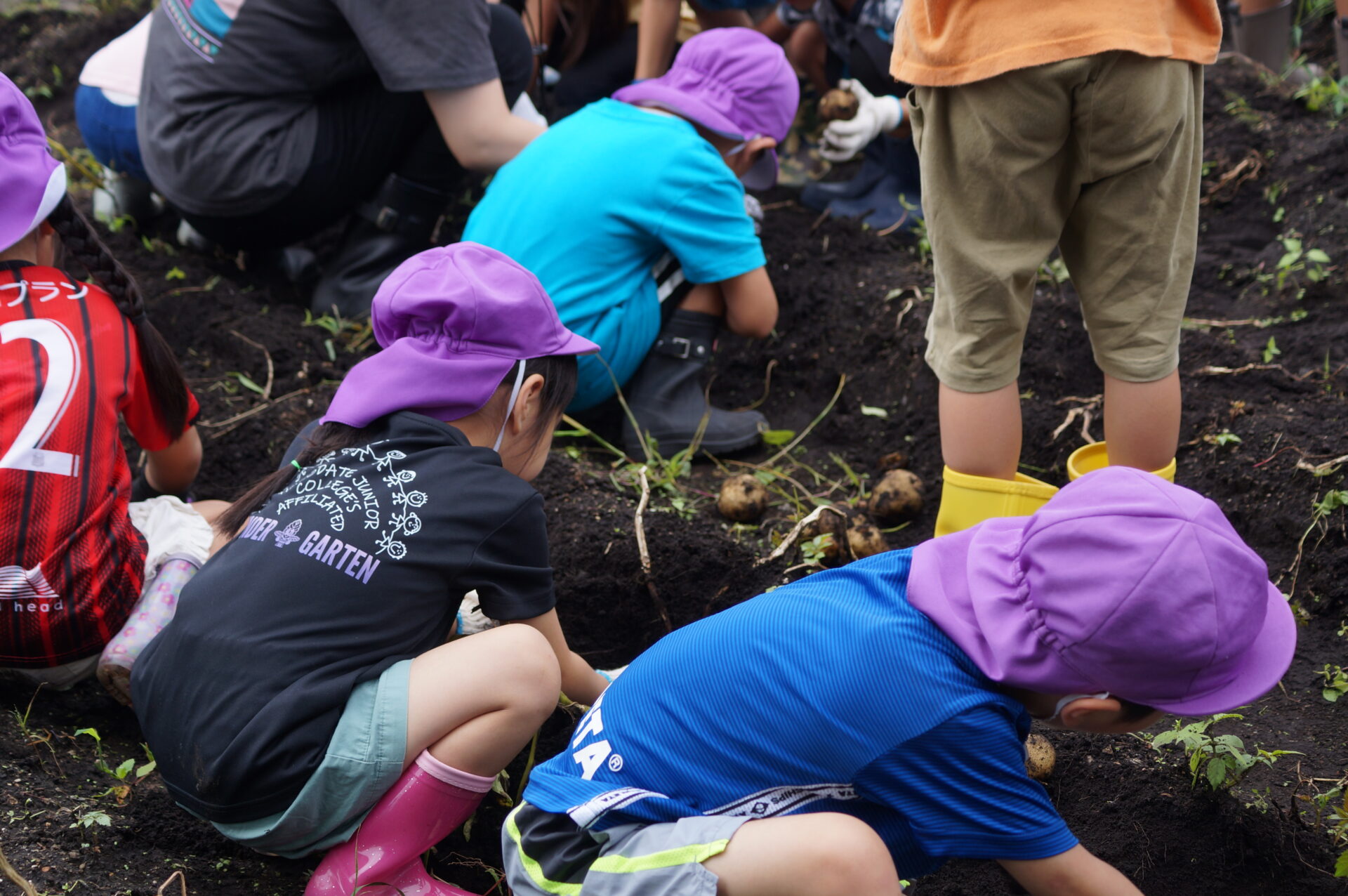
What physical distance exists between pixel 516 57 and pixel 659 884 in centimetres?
271

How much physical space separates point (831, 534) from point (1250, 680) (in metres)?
1.15

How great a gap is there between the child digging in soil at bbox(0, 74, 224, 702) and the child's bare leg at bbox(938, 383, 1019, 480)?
4.69 ft

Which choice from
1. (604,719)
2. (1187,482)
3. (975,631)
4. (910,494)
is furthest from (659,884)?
(1187,482)

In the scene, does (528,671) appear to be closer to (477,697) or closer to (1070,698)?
(477,697)

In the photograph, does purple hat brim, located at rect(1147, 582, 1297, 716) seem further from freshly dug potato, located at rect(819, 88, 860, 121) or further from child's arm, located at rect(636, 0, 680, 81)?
child's arm, located at rect(636, 0, 680, 81)

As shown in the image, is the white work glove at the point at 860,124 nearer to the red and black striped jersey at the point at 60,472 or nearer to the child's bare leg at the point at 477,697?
the red and black striped jersey at the point at 60,472

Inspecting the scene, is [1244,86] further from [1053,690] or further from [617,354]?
[1053,690]

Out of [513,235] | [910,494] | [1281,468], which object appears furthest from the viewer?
[513,235]

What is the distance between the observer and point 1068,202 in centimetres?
196

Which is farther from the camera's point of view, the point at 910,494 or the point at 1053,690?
the point at 910,494

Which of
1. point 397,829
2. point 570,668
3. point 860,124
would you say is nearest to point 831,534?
point 570,668

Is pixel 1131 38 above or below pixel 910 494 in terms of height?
above

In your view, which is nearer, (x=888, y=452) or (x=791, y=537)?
(x=791, y=537)

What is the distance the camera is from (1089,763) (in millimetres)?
1810
